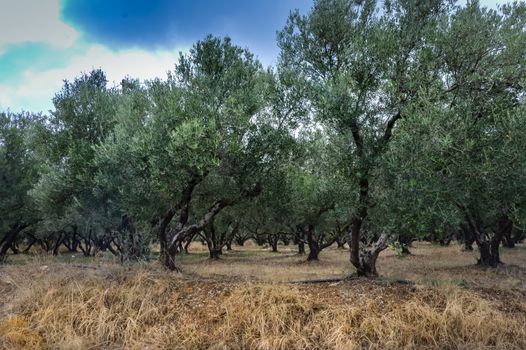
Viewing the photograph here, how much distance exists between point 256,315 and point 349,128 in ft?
20.9

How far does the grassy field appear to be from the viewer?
9883 mm

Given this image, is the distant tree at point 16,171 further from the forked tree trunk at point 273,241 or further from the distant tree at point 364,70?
the forked tree trunk at point 273,241

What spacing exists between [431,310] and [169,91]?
38.0 feet

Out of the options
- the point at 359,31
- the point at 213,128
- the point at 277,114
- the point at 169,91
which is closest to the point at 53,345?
the point at 213,128

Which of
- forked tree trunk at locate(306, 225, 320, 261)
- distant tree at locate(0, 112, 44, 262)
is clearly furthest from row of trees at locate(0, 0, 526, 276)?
forked tree trunk at locate(306, 225, 320, 261)

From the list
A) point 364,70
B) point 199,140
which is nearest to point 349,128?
point 364,70

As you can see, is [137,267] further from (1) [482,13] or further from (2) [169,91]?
(1) [482,13]

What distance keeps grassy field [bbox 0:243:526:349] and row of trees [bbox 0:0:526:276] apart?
225 cm

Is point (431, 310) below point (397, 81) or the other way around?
below

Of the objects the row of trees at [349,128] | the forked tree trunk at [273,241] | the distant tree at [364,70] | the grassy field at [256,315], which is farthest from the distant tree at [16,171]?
the forked tree trunk at [273,241]

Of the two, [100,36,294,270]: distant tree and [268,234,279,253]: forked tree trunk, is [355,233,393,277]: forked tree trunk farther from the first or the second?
[268,234,279,253]: forked tree trunk

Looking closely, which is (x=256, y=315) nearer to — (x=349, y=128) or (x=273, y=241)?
(x=349, y=128)

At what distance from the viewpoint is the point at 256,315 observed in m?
10.4

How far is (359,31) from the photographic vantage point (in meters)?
13.7
